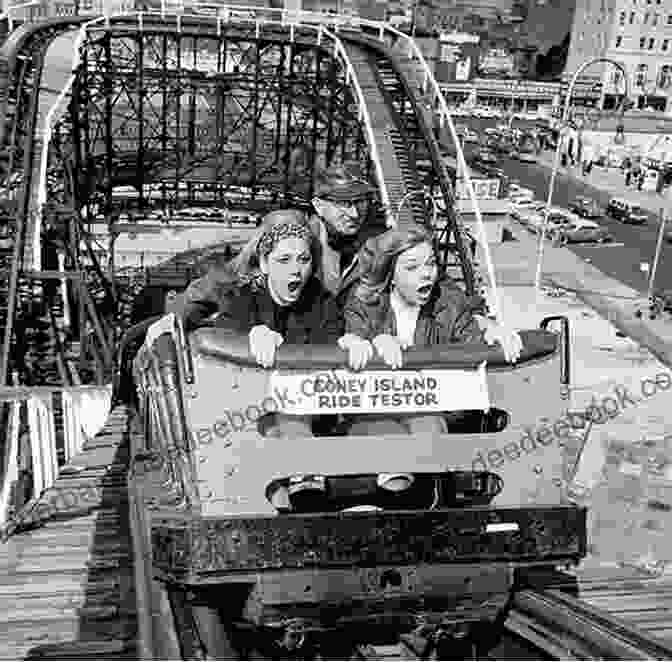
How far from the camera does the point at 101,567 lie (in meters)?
6.30

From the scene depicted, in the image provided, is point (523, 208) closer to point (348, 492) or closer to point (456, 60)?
point (348, 492)

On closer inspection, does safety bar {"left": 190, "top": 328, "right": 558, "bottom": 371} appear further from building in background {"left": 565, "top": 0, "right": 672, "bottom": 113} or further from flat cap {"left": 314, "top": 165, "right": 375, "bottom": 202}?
building in background {"left": 565, "top": 0, "right": 672, "bottom": 113}

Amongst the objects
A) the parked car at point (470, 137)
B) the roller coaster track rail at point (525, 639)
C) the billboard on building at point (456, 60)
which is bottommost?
the roller coaster track rail at point (525, 639)

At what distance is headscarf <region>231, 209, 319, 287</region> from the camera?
5.17 meters

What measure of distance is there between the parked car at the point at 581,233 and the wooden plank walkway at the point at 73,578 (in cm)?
3135

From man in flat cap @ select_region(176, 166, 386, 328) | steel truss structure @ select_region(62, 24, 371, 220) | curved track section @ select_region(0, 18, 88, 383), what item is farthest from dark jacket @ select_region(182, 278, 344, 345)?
steel truss structure @ select_region(62, 24, 371, 220)

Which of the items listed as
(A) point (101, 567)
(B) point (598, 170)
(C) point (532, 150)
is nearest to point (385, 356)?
(A) point (101, 567)

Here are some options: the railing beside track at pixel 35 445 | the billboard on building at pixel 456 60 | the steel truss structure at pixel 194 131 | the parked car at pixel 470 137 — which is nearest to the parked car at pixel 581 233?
the steel truss structure at pixel 194 131

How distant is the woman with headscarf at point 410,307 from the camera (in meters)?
5.15

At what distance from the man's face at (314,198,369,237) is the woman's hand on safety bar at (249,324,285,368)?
2090mm

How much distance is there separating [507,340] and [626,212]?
4097 cm

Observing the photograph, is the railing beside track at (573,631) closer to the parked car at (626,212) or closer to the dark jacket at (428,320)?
the dark jacket at (428,320)

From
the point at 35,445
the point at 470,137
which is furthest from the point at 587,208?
the point at 35,445

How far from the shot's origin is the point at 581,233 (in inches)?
1502
